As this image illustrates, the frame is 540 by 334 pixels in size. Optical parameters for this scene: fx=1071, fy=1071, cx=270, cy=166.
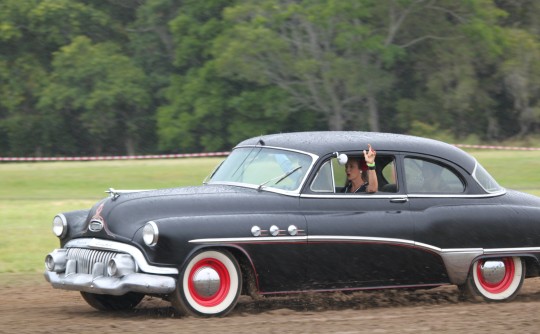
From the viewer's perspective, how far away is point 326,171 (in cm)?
935

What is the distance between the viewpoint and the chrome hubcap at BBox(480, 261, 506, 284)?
388 inches

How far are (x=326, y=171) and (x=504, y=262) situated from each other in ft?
6.54

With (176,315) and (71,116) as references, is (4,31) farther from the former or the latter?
(176,315)

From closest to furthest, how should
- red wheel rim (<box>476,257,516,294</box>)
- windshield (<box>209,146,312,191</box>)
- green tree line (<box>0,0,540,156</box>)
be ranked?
1. windshield (<box>209,146,312,191</box>)
2. red wheel rim (<box>476,257,516,294</box>)
3. green tree line (<box>0,0,540,156</box>)

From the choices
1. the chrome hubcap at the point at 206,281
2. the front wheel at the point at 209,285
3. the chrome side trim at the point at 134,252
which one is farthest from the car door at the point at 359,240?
the chrome side trim at the point at 134,252

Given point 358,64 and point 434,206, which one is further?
point 358,64

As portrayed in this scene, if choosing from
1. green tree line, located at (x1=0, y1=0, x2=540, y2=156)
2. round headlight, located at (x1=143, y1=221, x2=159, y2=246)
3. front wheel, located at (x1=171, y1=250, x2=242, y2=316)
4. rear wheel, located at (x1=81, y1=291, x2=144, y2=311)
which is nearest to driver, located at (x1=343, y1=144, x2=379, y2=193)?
front wheel, located at (x1=171, y1=250, x2=242, y2=316)

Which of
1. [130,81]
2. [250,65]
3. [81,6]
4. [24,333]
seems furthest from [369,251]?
[81,6]

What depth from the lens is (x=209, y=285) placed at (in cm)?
859

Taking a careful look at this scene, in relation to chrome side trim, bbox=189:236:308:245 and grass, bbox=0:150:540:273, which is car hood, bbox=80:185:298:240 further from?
grass, bbox=0:150:540:273

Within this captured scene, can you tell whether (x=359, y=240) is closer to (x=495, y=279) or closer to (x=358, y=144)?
(x=358, y=144)

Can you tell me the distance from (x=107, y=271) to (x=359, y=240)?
2.15 meters

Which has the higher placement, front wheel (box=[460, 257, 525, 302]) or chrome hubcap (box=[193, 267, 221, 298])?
chrome hubcap (box=[193, 267, 221, 298])

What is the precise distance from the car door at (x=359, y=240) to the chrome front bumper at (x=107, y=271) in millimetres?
1335
